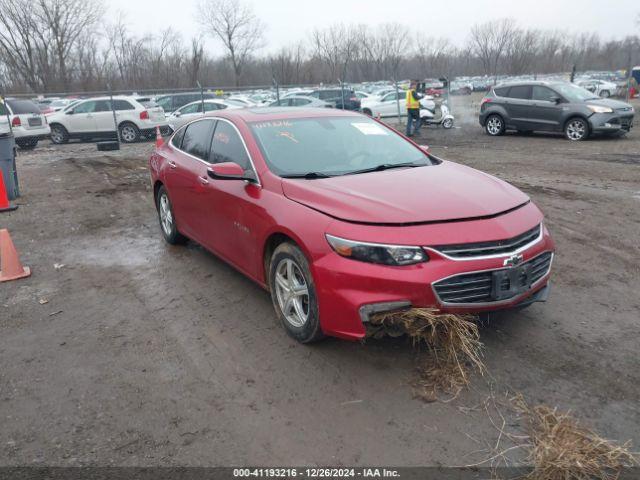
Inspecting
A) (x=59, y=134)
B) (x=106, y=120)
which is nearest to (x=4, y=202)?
(x=106, y=120)

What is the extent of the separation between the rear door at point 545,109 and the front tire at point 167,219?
13.3 metres

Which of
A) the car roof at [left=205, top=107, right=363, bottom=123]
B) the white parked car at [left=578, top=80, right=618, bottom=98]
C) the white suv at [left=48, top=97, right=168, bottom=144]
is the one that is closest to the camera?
the car roof at [left=205, top=107, right=363, bottom=123]

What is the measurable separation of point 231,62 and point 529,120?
202 feet

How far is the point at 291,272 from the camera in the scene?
12.3 ft

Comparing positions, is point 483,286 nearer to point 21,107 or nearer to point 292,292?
point 292,292

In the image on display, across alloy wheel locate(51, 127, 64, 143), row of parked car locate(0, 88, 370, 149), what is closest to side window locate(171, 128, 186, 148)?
row of parked car locate(0, 88, 370, 149)

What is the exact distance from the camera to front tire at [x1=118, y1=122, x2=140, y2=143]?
19.3m

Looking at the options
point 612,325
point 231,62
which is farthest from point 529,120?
point 231,62

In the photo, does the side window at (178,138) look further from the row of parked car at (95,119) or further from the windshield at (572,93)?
the windshield at (572,93)

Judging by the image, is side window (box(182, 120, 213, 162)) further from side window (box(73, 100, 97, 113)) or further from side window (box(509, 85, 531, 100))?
side window (box(73, 100, 97, 113))

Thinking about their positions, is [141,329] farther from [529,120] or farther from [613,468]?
[529,120]

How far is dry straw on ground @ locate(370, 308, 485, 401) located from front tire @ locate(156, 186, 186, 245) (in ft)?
12.0

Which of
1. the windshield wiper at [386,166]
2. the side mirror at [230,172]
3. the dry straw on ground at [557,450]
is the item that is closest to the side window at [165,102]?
the side mirror at [230,172]

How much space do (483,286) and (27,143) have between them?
799 inches
